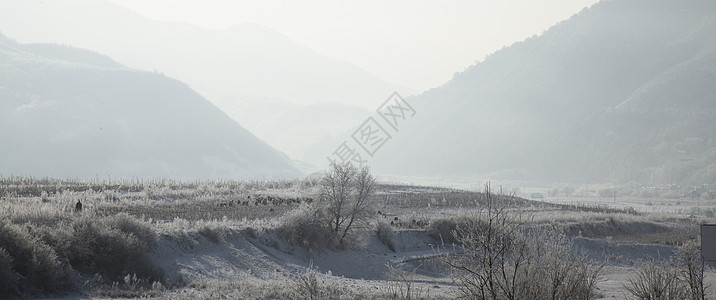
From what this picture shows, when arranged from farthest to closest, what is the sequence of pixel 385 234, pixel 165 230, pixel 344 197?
1. pixel 385 234
2. pixel 344 197
3. pixel 165 230

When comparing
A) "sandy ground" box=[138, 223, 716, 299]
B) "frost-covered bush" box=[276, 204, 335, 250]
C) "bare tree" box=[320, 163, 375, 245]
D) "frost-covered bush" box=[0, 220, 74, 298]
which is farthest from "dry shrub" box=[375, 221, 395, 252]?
"frost-covered bush" box=[0, 220, 74, 298]

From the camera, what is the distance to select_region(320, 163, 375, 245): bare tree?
103ft

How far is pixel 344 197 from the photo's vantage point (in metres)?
31.4

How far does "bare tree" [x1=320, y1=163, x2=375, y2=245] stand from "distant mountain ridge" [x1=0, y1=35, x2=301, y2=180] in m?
94.5

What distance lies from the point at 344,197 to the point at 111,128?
4560 inches

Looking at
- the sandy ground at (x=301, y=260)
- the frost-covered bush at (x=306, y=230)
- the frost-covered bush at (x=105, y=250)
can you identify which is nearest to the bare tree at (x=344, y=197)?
the frost-covered bush at (x=306, y=230)

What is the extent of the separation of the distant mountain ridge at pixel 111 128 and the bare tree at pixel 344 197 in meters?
94.5

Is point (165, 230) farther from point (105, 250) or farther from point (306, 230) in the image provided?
point (306, 230)

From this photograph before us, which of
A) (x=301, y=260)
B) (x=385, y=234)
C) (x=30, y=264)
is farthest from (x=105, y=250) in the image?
(x=385, y=234)

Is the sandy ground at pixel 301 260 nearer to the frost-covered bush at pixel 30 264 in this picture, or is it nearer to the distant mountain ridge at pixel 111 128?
the frost-covered bush at pixel 30 264

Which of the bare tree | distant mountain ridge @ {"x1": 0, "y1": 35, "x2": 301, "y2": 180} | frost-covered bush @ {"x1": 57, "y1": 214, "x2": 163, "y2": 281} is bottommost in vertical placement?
frost-covered bush @ {"x1": 57, "y1": 214, "x2": 163, "y2": 281}

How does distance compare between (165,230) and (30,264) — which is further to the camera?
(165,230)

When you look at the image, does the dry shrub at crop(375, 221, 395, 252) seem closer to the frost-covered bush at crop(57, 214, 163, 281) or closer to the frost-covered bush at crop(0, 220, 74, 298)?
the frost-covered bush at crop(57, 214, 163, 281)

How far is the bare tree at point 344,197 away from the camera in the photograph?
31312 millimetres
